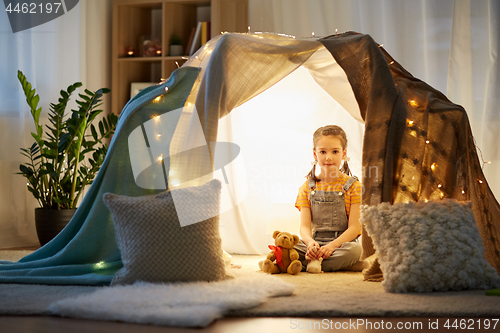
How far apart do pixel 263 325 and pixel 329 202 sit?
3.88 ft

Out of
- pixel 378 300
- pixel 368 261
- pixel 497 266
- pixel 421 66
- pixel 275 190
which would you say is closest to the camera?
pixel 378 300

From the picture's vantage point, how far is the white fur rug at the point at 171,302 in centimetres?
137

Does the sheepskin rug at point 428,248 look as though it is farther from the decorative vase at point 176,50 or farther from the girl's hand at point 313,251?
the decorative vase at point 176,50

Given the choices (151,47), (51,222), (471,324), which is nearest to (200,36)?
(151,47)

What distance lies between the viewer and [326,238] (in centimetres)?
244

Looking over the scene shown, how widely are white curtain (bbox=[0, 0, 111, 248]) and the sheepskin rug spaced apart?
2391mm

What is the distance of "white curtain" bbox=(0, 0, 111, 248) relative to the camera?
3.24m

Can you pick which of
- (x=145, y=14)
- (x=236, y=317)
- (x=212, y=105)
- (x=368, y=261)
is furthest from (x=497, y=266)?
(x=145, y=14)

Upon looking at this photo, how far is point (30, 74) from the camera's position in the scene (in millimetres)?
3371

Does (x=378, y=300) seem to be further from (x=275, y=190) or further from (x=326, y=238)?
(x=275, y=190)

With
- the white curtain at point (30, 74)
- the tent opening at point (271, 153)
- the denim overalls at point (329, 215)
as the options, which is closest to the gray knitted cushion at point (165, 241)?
the denim overalls at point (329, 215)

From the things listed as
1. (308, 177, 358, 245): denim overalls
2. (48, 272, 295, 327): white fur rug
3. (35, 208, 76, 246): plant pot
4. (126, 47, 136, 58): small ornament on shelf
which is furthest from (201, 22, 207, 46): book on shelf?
(48, 272, 295, 327): white fur rug

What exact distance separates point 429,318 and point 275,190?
160 cm

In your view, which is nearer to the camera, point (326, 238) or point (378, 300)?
point (378, 300)
